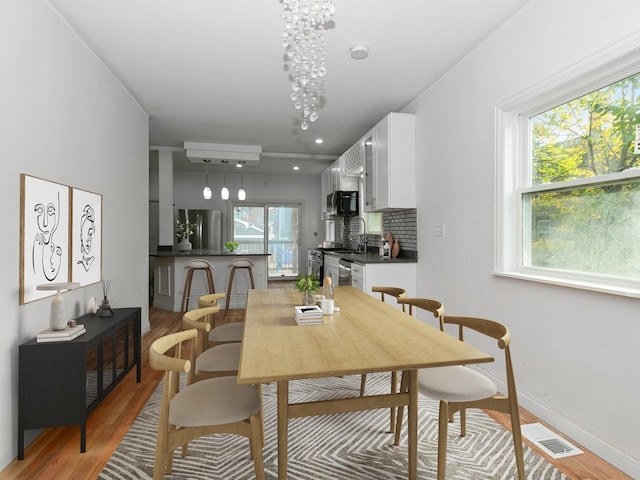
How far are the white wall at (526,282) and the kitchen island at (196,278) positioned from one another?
2.99 metres

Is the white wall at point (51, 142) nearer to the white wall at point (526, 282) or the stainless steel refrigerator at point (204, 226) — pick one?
the white wall at point (526, 282)

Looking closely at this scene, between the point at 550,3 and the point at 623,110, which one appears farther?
the point at 550,3

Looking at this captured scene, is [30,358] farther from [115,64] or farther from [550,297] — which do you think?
[550,297]

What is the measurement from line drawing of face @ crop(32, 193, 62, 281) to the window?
297 cm

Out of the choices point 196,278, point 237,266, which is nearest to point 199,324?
point 237,266

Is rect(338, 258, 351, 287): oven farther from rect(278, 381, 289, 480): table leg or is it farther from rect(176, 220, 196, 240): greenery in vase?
rect(176, 220, 196, 240): greenery in vase

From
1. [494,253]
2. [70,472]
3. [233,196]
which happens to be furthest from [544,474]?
[233,196]

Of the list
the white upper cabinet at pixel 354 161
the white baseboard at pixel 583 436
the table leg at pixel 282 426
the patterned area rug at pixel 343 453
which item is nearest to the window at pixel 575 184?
the white baseboard at pixel 583 436

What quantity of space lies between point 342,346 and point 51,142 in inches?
86.7

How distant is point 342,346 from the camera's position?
1.50m

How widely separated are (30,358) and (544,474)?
2670mm

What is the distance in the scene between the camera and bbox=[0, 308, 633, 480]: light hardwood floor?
179 cm

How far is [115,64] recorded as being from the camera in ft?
10.2

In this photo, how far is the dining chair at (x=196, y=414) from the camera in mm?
1379
